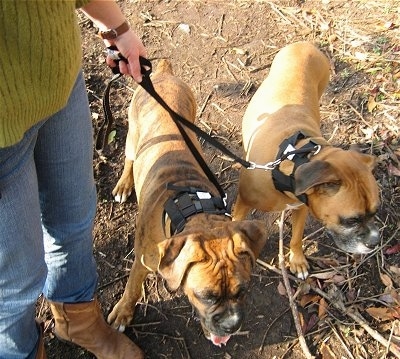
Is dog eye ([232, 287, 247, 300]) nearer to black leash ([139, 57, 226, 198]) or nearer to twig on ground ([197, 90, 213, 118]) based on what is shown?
black leash ([139, 57, 226, 198])

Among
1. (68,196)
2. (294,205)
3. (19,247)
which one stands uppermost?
(19,247)

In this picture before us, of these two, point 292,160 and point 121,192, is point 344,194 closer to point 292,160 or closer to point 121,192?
point 292,160

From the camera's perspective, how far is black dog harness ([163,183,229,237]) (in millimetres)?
2998

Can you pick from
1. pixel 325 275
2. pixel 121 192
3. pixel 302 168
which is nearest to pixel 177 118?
pixel 302 168

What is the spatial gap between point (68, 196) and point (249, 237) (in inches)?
40.2

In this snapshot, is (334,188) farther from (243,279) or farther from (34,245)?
(34,245)

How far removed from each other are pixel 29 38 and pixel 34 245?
100cm

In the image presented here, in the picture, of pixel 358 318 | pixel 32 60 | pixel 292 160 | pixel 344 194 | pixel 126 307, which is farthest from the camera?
pixel 358 318

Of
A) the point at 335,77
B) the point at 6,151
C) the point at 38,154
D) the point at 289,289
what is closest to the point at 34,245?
the point at 38,154

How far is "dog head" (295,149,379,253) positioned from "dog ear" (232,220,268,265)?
0.55m

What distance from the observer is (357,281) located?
412cm

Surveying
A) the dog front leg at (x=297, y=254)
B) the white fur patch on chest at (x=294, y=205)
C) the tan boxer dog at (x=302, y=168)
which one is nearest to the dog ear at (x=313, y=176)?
the tan boxer dog at (x=302, y=168)

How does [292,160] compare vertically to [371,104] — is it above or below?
above

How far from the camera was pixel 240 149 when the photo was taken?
16.3 ft
